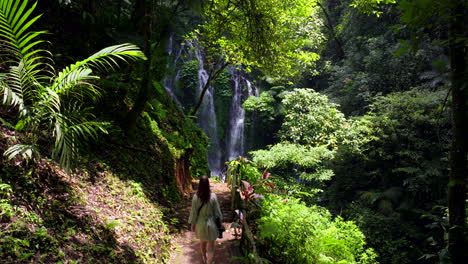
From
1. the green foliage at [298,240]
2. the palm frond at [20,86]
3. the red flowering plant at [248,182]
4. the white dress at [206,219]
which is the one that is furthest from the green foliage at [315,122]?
the palm frond at [20,86]

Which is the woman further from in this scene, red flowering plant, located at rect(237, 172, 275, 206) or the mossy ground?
red flowering plant, located at rect(237, 172, 275, 206)

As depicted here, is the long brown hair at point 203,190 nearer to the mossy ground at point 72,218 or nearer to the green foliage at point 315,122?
the mossy ground at point 72,218

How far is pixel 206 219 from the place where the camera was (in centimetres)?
399

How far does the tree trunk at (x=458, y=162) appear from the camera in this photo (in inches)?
111

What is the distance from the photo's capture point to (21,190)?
290 centimetres

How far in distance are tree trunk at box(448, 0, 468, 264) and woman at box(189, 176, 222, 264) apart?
2.94 metres

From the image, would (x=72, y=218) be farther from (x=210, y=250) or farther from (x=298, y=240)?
(x=298, y=240)

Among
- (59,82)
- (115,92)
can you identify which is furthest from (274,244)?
(115,92)

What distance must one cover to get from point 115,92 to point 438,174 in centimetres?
1261

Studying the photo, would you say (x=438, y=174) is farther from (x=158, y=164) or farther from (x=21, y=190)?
(x=21, y=190)

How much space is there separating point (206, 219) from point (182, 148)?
4.91 m

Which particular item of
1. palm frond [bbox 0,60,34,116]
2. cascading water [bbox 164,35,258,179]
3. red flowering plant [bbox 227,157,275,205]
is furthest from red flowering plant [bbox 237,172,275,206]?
cascading water [bbox 164,35,258,179]

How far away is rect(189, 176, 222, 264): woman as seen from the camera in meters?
3.95

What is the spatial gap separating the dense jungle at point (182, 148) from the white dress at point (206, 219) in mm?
735
